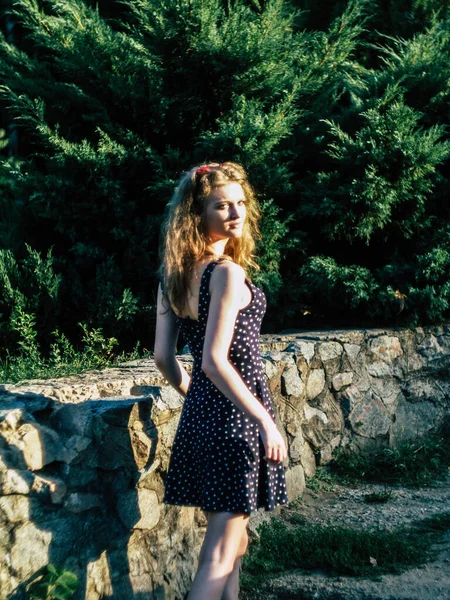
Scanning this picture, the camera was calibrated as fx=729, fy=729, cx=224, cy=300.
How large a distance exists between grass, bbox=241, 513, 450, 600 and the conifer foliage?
2206mm

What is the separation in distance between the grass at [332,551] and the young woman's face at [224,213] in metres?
1.84

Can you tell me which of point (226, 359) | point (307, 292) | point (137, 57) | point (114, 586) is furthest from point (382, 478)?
point (137, 57)

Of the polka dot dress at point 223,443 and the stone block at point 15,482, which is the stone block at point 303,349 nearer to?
the polka dot dress at point 223,443

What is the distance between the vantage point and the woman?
2.43m

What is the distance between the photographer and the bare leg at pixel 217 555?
2.43 metres

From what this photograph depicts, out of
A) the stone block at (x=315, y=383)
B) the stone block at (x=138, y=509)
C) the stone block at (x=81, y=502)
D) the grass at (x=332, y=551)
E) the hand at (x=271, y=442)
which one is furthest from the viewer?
the stone block at (x=315, y=383)

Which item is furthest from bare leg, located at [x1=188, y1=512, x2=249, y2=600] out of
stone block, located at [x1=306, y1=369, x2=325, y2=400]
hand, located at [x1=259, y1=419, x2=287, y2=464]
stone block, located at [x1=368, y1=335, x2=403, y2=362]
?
stone block, located at [x1=368, y1=335, x2=403, y2=362]

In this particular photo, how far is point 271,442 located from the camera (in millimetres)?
2381

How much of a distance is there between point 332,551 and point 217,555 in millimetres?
1581

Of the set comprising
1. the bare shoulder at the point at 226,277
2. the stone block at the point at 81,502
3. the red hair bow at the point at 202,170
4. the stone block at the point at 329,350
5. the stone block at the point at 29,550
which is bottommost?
the stone block at the point at 29,550

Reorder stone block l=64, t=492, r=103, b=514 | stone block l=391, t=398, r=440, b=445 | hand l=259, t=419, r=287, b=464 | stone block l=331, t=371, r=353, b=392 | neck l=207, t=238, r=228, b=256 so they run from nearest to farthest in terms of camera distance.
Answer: hand l=259, t=419, r=287, b=464
neck l=207, t=238, r=228, b=256
stone block l=64, t=492, r=103, b=514
stone block l=331, t=371, r=353, b=392
stone block l=391, t=398, r=440, b=445

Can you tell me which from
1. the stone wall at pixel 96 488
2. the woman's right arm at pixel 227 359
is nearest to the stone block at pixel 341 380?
the stone wall at pixel 96 488

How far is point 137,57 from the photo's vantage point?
5.95m

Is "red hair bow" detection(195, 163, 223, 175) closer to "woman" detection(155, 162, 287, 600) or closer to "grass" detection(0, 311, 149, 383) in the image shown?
"woman" detection(155, 162, 287, 600)
